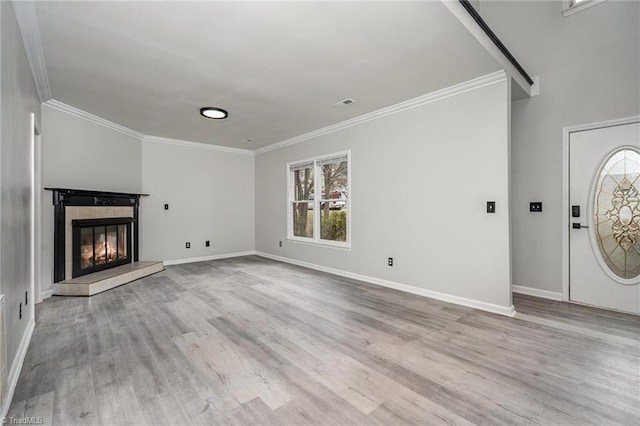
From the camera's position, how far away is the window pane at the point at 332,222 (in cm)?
483

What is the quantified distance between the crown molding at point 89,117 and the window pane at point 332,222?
3608 millimetres

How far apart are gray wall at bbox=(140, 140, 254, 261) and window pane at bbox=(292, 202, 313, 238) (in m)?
1.56

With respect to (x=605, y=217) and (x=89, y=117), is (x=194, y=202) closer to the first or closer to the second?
(x=89, y=117)

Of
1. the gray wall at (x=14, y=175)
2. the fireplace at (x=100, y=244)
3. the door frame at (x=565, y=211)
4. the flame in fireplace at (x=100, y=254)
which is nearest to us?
the gray wall at (x=14, y=175)

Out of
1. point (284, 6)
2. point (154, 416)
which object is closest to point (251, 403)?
point (154, 416)

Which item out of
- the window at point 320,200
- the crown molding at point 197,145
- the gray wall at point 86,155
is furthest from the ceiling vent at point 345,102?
the gray wall at point 86,155

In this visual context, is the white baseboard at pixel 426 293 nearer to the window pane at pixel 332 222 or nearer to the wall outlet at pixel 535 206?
the window pane at pixel 332 222

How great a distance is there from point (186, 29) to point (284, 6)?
0.83 m

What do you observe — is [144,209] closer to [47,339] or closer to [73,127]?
[73,127]

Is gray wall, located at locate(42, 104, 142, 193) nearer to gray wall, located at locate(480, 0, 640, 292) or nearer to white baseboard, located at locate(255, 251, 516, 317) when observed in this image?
white baseboard, located at locate(255, 251, 516, 317)

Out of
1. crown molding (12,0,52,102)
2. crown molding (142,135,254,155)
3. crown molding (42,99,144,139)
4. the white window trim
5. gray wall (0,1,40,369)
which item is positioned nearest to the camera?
gray wall (0,1,40,369)

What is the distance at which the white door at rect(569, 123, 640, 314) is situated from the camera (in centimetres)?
302

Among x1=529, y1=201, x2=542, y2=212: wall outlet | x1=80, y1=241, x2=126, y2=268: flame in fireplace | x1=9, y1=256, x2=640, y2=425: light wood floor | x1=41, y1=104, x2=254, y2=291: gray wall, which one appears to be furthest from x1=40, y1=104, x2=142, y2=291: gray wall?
x1=529, y1=201, x2=542, y2=212: wall outlet

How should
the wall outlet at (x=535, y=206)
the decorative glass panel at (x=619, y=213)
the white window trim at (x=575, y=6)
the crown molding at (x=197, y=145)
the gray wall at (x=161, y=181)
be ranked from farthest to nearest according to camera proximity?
the crown molding at (x=197, y=145)
the gray wall at (x=161, y=181)
the wall outlet at (x=535, y=206)
the white window trim at (x=575, y=6)
the decorative glass panel at (x=619, y=213)
